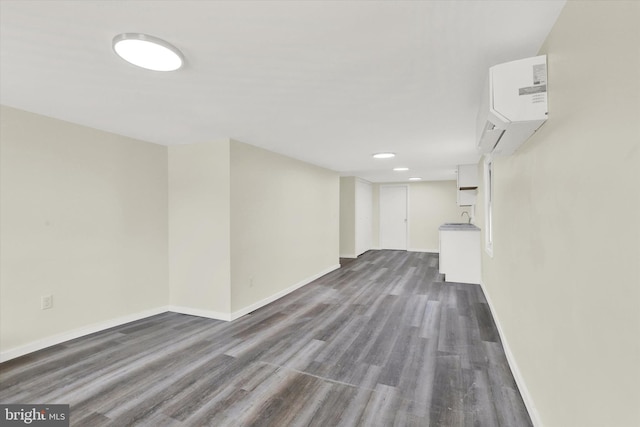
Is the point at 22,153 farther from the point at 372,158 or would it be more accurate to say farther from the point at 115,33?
the point at 372,158

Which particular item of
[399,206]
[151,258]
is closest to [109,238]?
[151,258]

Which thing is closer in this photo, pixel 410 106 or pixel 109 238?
pixel 410 106

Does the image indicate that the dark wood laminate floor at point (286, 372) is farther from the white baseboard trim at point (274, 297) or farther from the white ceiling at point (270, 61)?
the white ceiling at point (270, 61)

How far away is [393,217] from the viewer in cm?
965

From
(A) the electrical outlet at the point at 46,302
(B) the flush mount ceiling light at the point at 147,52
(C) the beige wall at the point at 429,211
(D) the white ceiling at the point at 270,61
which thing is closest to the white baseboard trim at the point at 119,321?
(A) the electrical outlet at the point at 46,302

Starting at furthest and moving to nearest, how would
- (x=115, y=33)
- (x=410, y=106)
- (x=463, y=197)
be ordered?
(x=463, y=197) → (x=410, y=106) → (x=115, y=33)

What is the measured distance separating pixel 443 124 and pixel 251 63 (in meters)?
2.17

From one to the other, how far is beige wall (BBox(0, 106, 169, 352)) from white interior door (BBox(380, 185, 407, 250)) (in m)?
7.16

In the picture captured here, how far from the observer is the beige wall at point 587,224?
84cm

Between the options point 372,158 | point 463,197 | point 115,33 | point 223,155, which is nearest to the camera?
point 115,33

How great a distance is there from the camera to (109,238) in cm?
337

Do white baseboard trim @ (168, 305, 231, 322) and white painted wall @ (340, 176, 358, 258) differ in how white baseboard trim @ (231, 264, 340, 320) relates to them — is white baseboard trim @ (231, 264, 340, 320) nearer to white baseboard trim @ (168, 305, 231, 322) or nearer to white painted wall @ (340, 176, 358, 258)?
white baseboard trim @ (168, 305, 231, 322)

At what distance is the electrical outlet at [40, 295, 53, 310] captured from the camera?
2.81 metres

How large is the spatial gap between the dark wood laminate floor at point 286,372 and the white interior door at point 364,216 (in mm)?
4689
